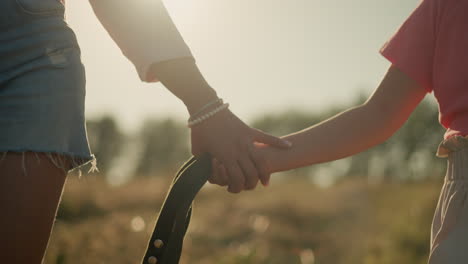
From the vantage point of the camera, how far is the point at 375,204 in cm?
1450

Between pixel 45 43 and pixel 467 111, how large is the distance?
126cm

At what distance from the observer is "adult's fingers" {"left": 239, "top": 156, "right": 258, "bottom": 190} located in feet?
6.10

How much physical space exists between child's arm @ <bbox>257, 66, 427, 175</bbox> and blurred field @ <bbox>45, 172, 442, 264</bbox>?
771 mm

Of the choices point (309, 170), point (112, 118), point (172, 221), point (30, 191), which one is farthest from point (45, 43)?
point (309, 170)

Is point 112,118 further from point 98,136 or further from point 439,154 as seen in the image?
point 439,154

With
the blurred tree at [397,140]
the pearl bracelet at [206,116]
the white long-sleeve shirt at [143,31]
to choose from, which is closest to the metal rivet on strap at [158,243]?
the pearl bracelet at [206,116]

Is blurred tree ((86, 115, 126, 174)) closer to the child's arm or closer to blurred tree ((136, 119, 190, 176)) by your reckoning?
blurred tree ((136, 119, 190, 176))

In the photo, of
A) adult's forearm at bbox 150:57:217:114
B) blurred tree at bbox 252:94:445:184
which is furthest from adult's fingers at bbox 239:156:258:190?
blurred tree at bbox 252:94:445:184

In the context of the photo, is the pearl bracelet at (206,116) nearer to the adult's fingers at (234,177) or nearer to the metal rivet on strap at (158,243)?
the adult's fingers at (234,177)

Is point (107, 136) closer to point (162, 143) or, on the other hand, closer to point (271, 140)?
point (162, 143)

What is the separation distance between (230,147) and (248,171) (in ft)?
0.38

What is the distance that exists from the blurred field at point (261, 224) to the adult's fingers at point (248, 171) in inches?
22.8

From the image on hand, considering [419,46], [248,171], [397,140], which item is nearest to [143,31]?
[248,171]

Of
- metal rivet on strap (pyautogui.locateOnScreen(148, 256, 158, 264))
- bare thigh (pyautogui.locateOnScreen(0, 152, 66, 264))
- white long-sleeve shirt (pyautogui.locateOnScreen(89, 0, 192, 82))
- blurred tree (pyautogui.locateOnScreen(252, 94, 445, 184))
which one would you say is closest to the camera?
metal rivet on strap (pyautogui.locateOnScreen(148, 256, 158, 264))
